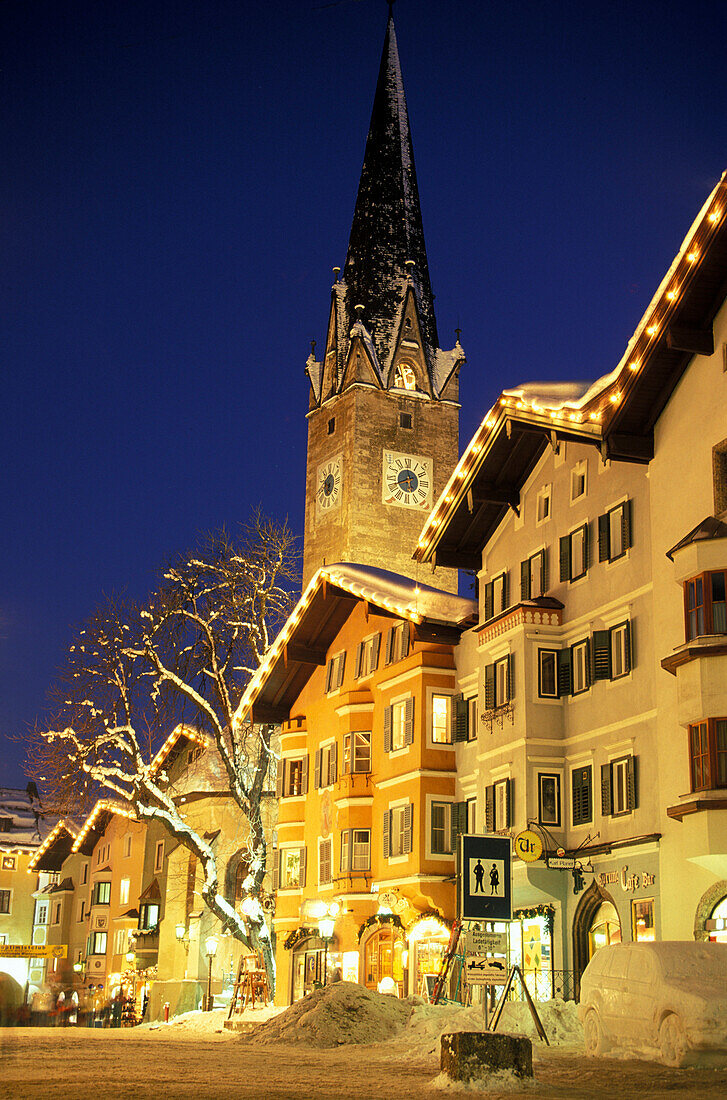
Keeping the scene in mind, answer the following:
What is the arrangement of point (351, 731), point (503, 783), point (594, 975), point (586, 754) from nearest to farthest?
point (594, 975) < point (586, 754) < point (503, 783) < point (351, 731)

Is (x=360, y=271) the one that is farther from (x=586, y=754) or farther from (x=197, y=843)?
(x=586, y=754)

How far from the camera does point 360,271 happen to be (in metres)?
86.9

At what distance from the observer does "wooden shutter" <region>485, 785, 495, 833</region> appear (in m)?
36.9

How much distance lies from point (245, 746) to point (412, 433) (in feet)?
99.2

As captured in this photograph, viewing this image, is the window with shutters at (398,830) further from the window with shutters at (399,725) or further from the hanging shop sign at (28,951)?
the hanging shop sign at (28,951)

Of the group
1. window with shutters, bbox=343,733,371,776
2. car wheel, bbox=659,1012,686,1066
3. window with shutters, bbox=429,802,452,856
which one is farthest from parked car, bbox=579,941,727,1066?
window with shutters, bbox=343,733,371,776

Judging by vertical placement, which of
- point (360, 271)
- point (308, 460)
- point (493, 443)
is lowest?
point (493, 443)

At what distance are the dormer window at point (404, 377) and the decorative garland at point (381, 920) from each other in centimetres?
4580

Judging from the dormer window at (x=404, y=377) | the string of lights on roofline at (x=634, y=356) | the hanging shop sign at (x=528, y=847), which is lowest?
Result: the hanging shop sign at (x=528, y=847)

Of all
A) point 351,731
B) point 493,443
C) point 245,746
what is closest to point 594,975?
point 493,443

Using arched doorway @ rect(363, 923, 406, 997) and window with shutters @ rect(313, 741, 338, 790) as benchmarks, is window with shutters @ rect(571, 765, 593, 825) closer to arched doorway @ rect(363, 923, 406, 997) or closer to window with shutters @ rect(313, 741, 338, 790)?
arched doorway @ rect(363, 923, 406, 997)

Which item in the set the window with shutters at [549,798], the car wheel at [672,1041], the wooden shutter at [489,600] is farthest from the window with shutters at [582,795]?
the car wheel at [672,1041]

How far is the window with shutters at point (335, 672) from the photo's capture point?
47.7 m

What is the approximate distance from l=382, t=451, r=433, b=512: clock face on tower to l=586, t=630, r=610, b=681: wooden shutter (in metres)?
44.2
